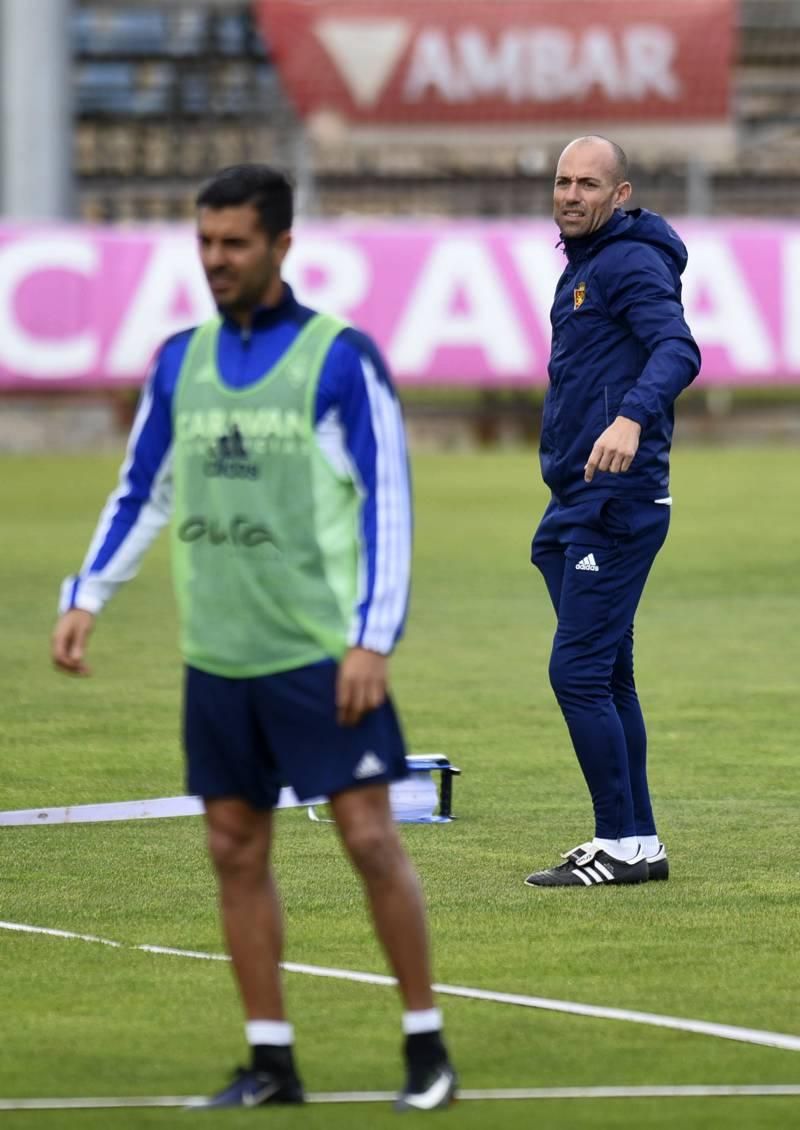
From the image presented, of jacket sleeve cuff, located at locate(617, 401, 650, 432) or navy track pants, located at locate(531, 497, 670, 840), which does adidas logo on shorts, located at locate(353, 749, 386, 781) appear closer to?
jacket sleeve cuff, located at locate(617, 401, 650, 432)

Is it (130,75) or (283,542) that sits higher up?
(130,75)

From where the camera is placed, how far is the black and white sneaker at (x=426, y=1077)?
17.0 ft

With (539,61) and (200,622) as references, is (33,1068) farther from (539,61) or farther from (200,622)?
(539,61)

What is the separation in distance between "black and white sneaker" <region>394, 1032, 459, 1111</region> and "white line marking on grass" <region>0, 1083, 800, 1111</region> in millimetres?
121

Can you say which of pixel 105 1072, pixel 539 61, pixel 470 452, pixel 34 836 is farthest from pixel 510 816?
pixel 539 61

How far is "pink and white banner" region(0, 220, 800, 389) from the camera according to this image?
97.5 feet

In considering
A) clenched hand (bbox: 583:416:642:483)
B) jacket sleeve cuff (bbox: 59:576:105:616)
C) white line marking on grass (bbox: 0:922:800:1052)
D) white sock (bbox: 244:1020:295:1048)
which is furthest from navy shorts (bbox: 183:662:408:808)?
clenched hand (bbox: 583:416:642:483)

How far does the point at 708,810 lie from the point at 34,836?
244cm

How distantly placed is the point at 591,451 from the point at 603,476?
0.57 ft

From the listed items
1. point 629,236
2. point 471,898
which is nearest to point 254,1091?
point 471,898

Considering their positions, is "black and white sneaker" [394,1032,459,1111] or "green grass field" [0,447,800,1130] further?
"green grass field" [0,447,800,1130]

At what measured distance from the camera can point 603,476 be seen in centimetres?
772

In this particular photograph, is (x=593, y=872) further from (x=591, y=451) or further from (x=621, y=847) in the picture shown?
(x=591, y=451)

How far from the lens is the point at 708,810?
923cm
